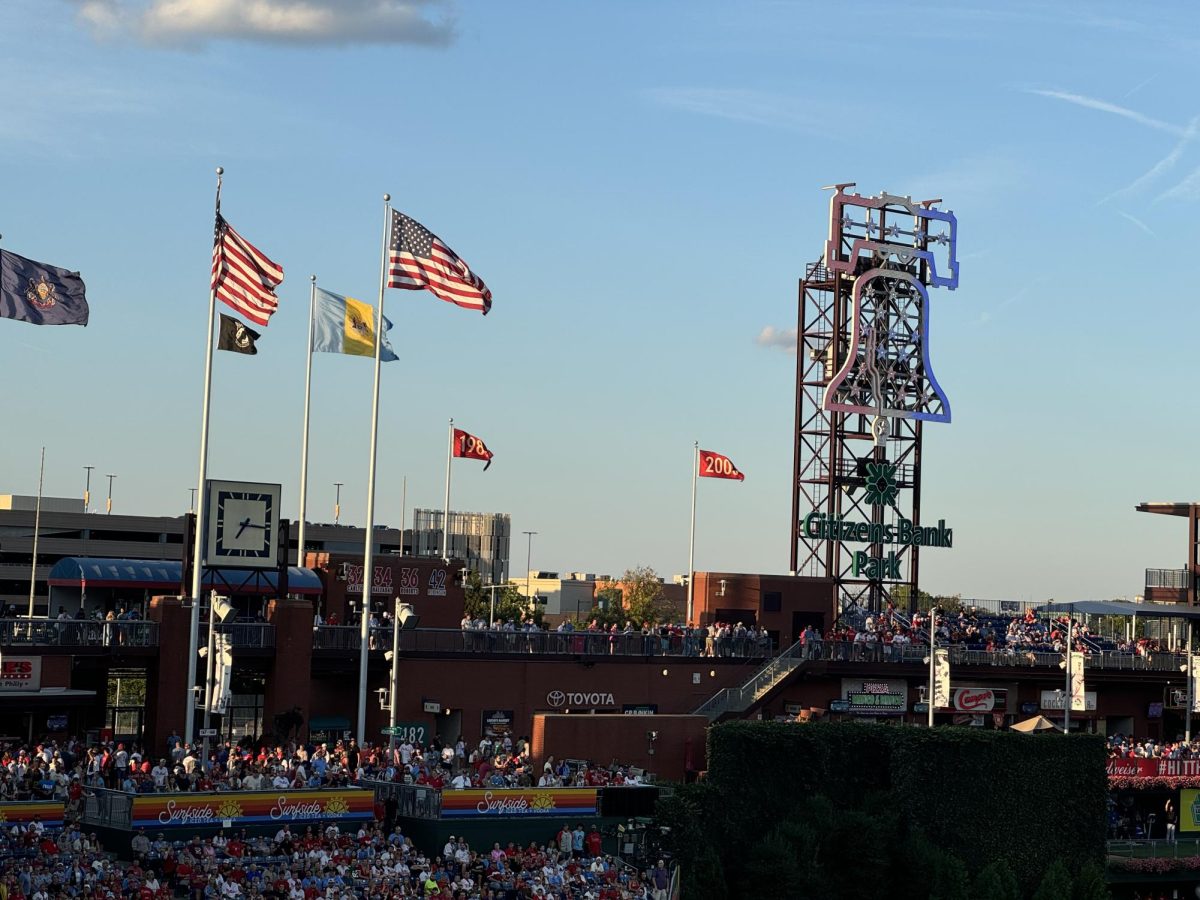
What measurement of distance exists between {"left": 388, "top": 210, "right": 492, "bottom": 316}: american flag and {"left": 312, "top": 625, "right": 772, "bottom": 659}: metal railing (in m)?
12.4

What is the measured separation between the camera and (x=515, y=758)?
168 ft

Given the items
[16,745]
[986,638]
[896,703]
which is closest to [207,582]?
[16,745]

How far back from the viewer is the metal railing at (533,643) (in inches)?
2221

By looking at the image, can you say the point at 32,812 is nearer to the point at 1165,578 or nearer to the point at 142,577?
the point at 142,577

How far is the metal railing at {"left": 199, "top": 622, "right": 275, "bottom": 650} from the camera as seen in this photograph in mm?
53219

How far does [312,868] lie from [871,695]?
30322 mm

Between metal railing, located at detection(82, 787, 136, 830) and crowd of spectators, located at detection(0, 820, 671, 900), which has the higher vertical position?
metal railing, located at detection(82, 787, 136, 830)

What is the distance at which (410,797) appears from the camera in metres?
46.2

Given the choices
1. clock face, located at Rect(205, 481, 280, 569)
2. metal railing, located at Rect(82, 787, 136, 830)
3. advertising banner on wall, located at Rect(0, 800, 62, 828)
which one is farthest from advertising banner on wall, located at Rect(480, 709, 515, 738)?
advertising banner on wall, located at Rect(0, 800, 62, 828)

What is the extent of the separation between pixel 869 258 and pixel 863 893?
3285cm

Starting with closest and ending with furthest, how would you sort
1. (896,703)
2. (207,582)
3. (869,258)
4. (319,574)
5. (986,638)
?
1. (207,582)
2. (319,574)
3. (896,703)
4. (986,638)
5. (869,258)

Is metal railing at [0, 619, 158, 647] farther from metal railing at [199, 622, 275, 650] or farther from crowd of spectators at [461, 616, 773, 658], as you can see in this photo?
crowd of spectators at [461, 616, 773, 658]

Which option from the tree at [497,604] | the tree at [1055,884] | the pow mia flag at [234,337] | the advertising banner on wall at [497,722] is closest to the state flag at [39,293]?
the pow mia flag at [234,337]

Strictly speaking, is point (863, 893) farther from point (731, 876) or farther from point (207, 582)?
point (207, 582)
